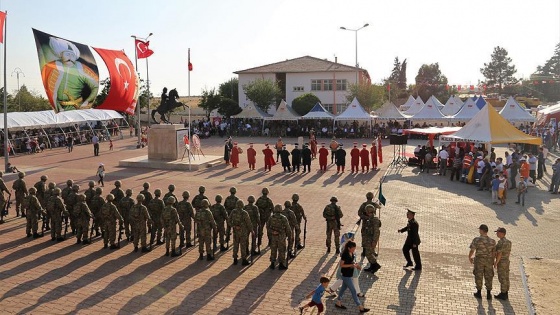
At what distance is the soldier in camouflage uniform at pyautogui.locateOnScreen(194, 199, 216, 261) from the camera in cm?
1084

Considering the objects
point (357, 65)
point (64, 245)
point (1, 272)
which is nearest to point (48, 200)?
point (64, 245)

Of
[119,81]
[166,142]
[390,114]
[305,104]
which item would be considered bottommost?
[166,142]

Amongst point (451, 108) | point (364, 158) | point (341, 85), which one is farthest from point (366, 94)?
point (364, 158)

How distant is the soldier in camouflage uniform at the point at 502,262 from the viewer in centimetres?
891

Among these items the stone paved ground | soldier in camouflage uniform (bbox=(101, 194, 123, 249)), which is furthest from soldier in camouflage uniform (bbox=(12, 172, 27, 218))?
soldier in camouflage uniform (bbox=(101, 194, 123, 249))

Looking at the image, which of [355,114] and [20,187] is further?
[355,114]

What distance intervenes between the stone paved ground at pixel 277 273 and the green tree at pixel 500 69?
81261 mm

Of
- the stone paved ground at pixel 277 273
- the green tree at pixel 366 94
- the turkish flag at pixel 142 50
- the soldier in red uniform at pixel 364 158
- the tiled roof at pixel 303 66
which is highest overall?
the tiled roof at pixel 303 66

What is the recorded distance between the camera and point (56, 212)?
40.9 ft

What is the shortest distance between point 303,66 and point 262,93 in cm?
934

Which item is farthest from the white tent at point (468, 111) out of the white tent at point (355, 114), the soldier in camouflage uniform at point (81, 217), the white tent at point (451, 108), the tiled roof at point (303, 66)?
the soldier in camouflage uniform at point (81, 217)

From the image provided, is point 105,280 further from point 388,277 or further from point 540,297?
point 540,297

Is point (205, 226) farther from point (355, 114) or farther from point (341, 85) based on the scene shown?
point (341, 85)

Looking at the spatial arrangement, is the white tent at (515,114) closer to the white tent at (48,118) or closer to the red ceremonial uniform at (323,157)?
the red ceremonial uniform at (323,157)
